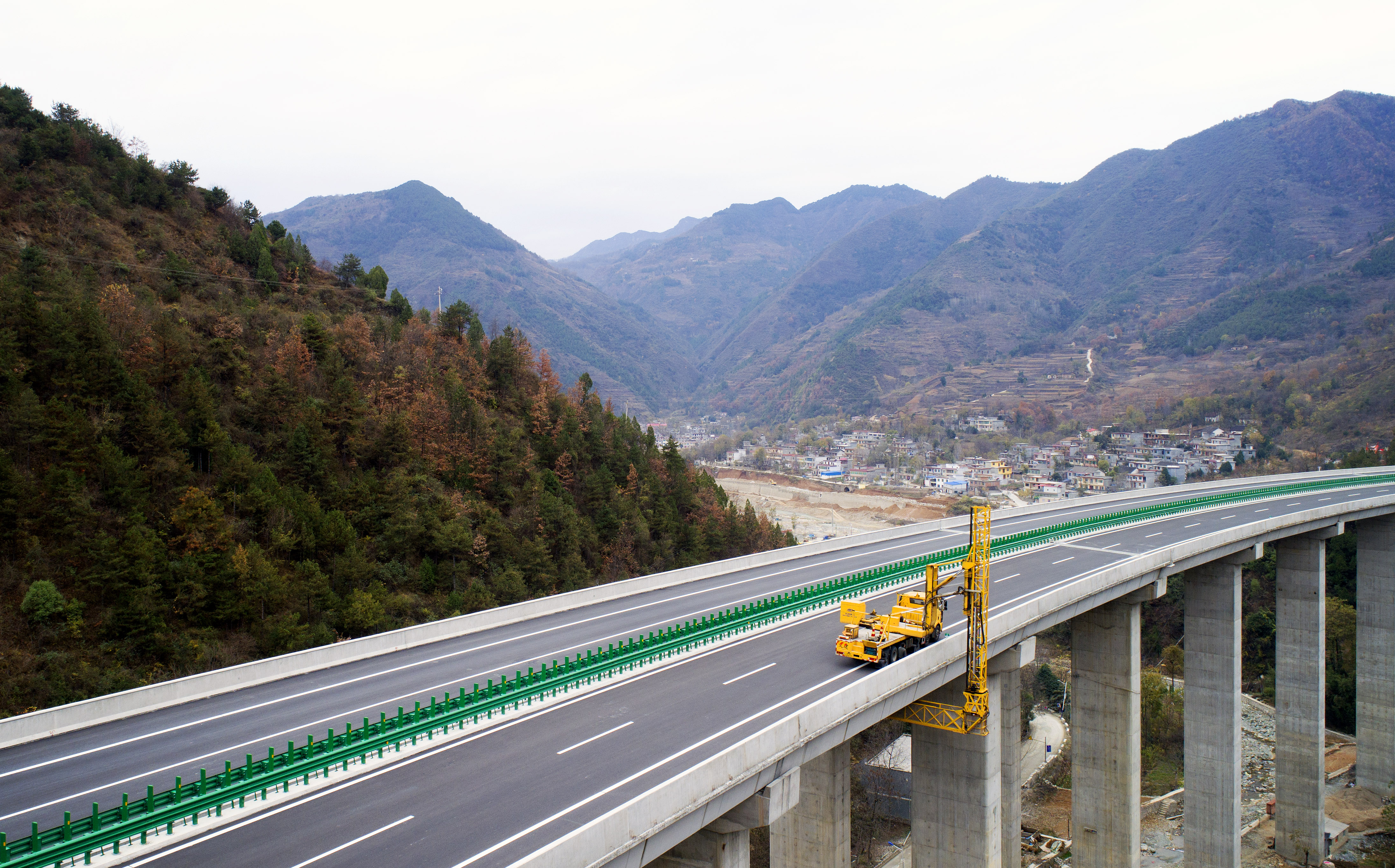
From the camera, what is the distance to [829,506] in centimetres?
14250

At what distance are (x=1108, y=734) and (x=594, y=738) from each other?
26315 millimetres

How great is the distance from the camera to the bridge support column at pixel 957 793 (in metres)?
24.2

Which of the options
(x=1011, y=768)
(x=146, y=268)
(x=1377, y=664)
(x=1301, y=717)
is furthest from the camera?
(x=146, y=268)

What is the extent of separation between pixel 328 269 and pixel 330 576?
43.6 metres

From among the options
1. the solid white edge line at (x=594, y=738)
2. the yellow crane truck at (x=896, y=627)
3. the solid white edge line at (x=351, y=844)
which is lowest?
the solid white edge line at (x=594, y=738)

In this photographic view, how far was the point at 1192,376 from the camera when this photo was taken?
18962 centimetres

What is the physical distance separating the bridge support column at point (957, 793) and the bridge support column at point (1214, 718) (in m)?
19.4

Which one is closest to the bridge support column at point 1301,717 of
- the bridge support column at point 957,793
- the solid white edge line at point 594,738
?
the bridge support column at point 957,793

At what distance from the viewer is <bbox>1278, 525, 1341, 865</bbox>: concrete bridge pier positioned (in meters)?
41.2

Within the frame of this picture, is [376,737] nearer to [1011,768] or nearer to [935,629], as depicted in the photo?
[935,629]

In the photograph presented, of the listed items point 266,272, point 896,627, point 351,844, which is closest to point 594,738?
point 351,844

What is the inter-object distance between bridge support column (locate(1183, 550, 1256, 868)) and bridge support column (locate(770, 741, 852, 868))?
77.8 ft

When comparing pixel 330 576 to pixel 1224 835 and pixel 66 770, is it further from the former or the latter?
pixel 1224 835

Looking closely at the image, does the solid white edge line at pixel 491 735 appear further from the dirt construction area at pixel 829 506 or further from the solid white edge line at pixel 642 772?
the dirt construction area at pixel 829 506
